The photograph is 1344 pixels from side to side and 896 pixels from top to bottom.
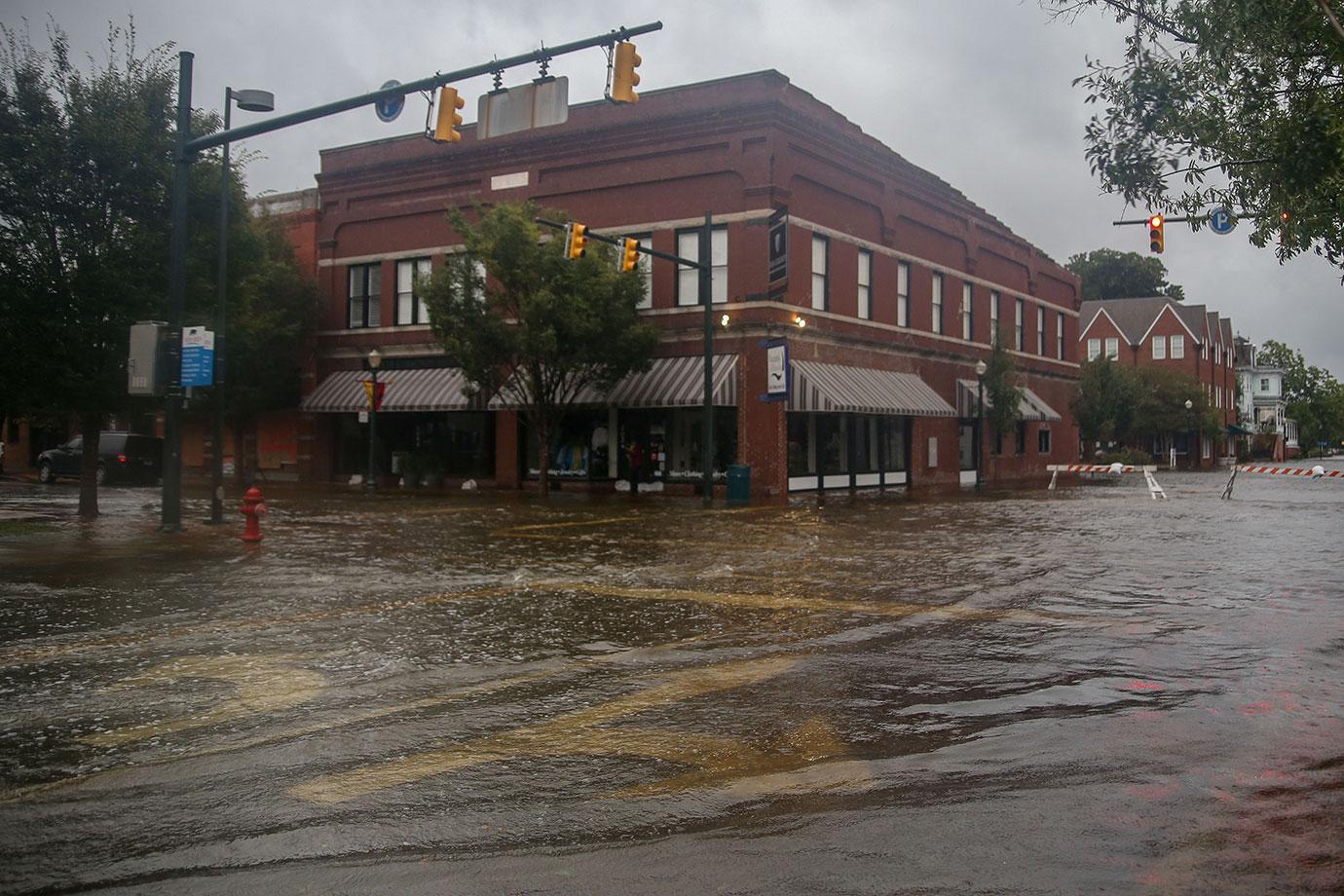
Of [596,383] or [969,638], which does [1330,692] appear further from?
[596,383]

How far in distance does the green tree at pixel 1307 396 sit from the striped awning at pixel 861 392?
10280 centimetres

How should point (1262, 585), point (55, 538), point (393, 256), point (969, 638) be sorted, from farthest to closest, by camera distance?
point (393, 256), point (55, 538), point (1262, 585), point (969, 638)

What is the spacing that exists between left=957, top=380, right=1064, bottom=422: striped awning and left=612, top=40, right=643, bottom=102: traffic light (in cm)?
2674

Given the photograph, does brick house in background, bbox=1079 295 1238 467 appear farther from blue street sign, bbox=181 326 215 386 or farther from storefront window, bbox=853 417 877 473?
blue street sign, bbox=181 326 215 386

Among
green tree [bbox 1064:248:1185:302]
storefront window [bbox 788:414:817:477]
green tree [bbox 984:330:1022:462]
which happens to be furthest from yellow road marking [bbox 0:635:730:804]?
green tree [bbox 1064:248:1185:302]

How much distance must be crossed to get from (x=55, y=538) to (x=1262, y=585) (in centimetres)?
1697

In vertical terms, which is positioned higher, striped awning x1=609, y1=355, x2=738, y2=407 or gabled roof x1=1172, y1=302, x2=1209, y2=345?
gabled roof x1=1172, y1=302, x2=1209, y2=345

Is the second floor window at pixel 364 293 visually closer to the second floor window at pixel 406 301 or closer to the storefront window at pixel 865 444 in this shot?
the second floor window at pixel 406 301

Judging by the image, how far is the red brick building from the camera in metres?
29.7

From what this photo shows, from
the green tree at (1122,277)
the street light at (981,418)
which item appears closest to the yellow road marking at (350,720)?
the street light at (981,418)

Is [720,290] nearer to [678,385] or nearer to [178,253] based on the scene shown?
[678,385]

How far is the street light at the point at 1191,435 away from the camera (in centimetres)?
7025

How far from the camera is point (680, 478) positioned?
30.9 m

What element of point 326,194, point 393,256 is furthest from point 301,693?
point 326,194
